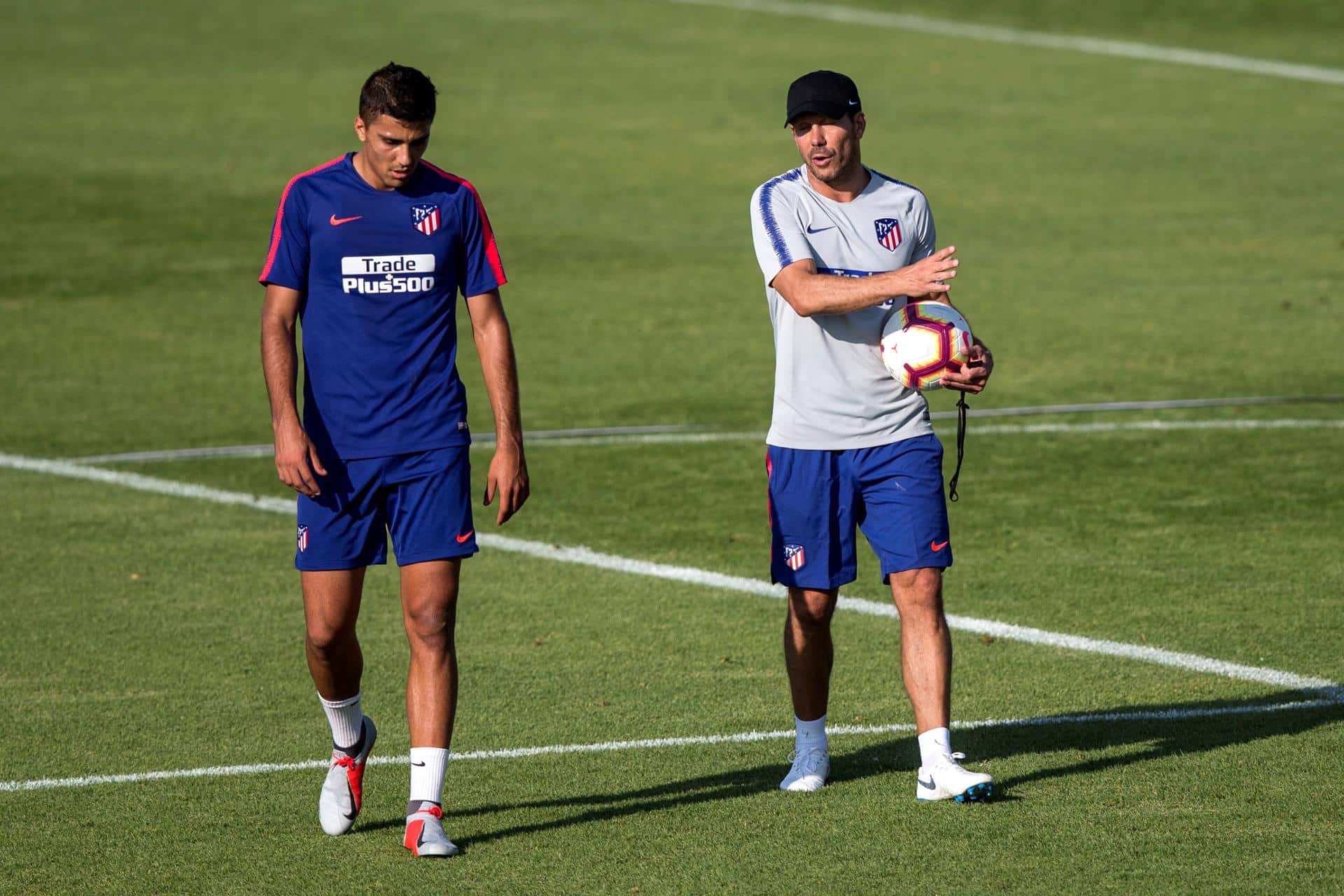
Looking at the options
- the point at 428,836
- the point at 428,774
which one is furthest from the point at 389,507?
the point at 428,836

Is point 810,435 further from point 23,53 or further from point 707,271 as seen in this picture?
point 23,53

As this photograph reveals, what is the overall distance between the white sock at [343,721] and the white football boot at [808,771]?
57.6 inches

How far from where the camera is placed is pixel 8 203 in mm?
24500

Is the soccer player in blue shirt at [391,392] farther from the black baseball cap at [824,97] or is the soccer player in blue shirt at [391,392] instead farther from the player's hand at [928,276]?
the player's hand at [928,276]

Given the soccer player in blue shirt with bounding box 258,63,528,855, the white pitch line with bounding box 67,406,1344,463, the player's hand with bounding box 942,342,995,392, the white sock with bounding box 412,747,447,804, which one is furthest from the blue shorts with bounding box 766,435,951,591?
the white pitch line with bounding box 67,406,1344,463

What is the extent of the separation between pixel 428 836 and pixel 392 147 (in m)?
2.13

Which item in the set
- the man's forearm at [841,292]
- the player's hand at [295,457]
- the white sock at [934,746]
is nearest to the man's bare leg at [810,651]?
the white sock at [934,746]

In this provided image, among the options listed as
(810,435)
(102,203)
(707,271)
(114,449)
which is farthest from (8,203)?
(810,435)

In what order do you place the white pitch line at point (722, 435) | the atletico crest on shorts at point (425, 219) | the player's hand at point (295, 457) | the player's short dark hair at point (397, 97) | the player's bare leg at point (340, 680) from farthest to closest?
the white pitch line at point (722, 435) < the player's bare leg at point (340, 680) < the atletico crest on shorts at point (425, 219) < the player's hand at point (295, 457) < the player's short dark hair at point (397, 97)

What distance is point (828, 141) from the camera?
691 centimetres

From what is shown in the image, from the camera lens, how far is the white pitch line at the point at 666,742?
7.23 meters

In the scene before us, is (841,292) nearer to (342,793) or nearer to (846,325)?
(846,325)

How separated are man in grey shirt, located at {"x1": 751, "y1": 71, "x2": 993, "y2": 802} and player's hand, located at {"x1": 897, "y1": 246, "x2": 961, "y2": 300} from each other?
19cm

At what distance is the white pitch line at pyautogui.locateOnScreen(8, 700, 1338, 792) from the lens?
723cm
